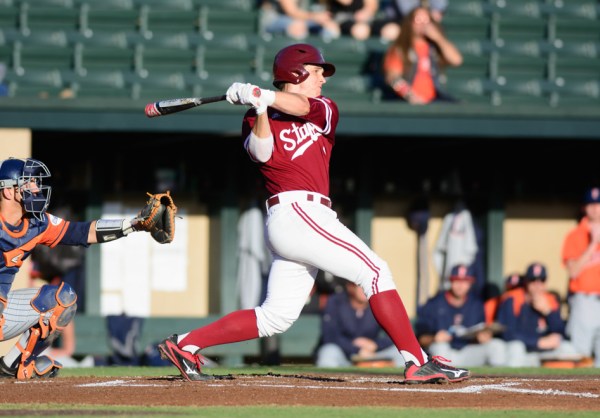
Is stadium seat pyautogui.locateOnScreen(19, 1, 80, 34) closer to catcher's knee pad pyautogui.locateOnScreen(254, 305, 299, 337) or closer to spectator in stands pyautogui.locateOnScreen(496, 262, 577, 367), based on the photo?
spectator in stands pyautogui.locateOnScreen(496, 262, 577, 367)

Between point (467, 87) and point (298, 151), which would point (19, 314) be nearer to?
point (298, 151)

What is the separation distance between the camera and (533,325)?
9.59m

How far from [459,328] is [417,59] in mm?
2395

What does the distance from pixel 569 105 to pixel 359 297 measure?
2.90m

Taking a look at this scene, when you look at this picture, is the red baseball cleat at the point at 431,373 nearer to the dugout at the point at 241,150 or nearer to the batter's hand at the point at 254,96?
the batter's hand at the point at 254,96

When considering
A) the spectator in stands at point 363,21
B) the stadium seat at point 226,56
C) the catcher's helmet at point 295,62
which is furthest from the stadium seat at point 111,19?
the catcher's helmet at point 295,62

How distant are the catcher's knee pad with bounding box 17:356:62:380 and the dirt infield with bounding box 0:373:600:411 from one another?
16 centimetres

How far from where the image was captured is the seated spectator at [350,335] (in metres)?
9.40

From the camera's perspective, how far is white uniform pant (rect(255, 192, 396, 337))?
534cm

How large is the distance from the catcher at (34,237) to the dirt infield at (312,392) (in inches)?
9.8

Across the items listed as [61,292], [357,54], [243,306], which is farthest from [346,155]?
[61,292]

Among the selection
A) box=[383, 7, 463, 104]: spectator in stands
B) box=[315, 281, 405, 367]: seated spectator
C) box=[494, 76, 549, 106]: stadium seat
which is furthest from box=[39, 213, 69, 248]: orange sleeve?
box=[494, 76, 549, 106]: stadium seat

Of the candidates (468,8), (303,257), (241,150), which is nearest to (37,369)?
(303,257)

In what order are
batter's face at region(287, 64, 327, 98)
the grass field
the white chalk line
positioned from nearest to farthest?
the grass field, the white chalk line, batter's face at region(287, 64, 327, 98)
